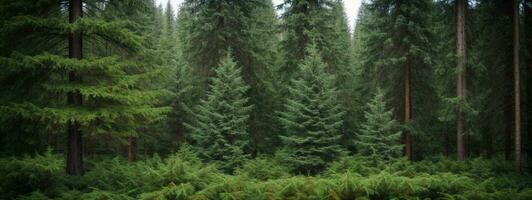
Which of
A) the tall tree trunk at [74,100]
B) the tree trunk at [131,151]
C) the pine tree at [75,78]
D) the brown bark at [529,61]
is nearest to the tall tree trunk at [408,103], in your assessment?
the brown bark at [529,61]

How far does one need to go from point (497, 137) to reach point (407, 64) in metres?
8.58

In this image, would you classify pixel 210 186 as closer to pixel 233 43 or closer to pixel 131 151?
pixel 233 43

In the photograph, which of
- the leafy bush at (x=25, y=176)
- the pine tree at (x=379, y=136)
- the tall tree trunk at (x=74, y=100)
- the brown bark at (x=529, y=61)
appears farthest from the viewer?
the brown bark at (x=529, y=61)

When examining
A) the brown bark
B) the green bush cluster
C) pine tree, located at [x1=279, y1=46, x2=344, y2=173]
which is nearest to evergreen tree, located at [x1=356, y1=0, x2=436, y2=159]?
the brown bark

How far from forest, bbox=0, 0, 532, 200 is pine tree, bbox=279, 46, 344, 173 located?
87 millimetres

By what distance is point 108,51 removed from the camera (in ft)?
44.0

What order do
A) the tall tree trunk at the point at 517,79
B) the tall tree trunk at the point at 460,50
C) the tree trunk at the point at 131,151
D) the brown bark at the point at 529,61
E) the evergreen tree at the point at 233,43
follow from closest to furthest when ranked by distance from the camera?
the tall tree trunk at the point at 517,79
the tall tree trunk at the point at 460,50
the brown bark at the point at 529,61
the evergreen tree at the point at 233,43
the tree trunk at the point at 131,151

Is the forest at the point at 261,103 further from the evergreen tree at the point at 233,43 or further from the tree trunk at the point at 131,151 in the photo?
the tree trunk at the point at 131,151

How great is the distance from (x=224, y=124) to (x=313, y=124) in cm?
462

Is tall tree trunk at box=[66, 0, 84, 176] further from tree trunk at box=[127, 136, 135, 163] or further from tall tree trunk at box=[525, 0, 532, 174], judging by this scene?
tall tree trunk at box=[525, 0, 532, 174]

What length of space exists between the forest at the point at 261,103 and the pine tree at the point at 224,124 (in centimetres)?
9

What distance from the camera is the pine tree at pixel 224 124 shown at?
18.5 metres

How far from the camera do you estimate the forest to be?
10.4 m

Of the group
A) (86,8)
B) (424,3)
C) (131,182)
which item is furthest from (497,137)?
(86,8)
